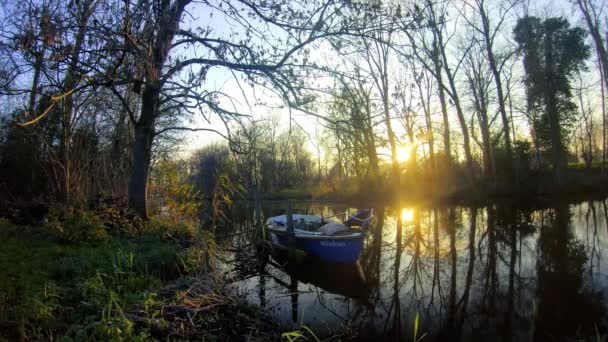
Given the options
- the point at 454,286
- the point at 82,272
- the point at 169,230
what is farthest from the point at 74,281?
the point at 454,286

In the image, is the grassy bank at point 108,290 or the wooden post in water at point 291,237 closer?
the grassy bank at point 108,290

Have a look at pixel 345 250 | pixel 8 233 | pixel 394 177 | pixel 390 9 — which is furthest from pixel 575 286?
pixel 394 177

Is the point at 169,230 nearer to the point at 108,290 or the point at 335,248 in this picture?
the point at 108,290

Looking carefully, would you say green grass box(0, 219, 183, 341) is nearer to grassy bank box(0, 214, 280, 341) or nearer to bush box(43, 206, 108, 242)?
grassy bank box(0, 214, 280, 341)

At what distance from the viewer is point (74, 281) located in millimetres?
4957

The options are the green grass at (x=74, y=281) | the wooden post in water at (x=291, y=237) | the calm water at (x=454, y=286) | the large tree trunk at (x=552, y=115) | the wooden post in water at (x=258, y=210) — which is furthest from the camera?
the large tree trunk at (x=552, y=115)

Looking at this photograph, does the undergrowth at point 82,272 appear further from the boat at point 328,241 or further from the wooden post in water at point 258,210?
the boat at point 328,241

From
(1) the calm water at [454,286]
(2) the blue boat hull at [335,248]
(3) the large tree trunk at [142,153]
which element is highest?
(3) the large tree trunk at [142,153]

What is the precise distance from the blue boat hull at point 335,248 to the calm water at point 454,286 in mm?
303

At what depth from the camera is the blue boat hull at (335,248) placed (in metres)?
8.67

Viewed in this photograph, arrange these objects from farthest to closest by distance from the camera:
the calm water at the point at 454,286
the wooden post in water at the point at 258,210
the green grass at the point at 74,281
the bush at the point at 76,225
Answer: the wooden post in water at the point at 258,210
the bush at the point at 76,225
the calm water at the point at 454,286
the green grass at the point at 74,281

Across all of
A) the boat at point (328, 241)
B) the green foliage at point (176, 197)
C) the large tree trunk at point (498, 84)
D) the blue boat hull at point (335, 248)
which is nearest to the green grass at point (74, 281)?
the boat at point (328, 241)

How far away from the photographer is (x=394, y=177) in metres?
27.5

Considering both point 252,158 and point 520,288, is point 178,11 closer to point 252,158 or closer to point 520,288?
point 252,158
